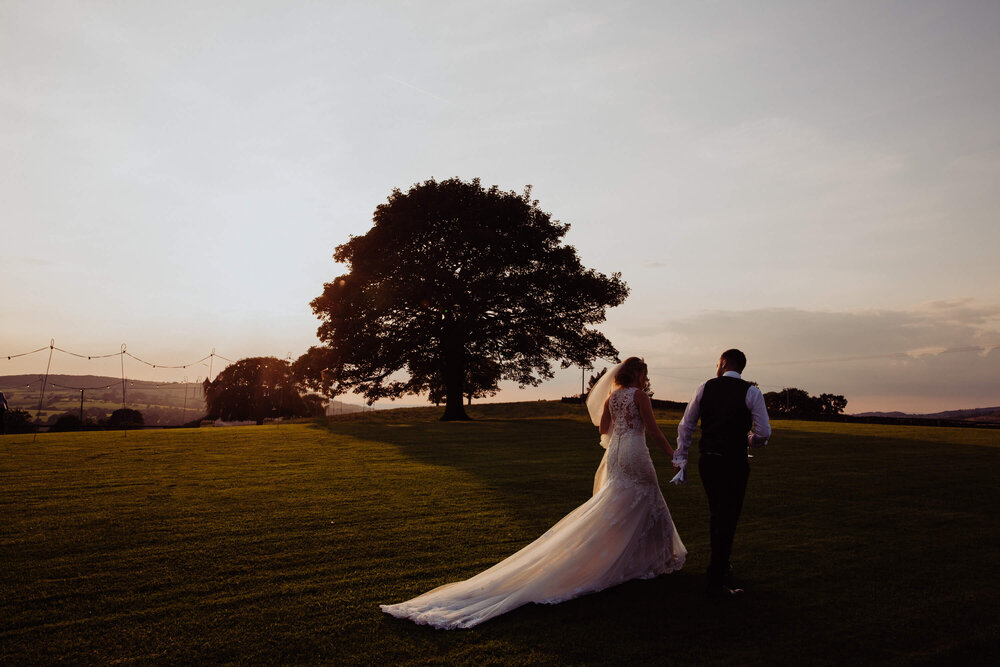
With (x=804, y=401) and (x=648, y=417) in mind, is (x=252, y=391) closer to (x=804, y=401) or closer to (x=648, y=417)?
(x=804, y=401)

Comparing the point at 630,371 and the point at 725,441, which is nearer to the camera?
the point at 725,441

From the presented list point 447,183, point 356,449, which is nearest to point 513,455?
point 356,449

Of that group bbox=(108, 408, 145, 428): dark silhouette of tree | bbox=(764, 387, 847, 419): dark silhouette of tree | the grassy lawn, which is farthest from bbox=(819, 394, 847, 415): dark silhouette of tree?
bbox=(108, 408, 145, 428): dark silhouette of tree

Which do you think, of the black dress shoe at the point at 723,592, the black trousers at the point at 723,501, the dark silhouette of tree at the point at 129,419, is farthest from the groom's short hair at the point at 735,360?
the dark silhouette of tree at the point at 129,419

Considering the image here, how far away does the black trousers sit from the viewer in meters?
7.06

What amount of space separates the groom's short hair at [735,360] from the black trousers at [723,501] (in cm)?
107

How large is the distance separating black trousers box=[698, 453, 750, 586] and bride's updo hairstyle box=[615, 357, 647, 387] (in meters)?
1.47

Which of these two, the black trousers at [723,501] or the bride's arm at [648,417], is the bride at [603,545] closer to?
the bride's arm at [648,417]

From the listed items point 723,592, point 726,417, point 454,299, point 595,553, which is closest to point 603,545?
point 595,553

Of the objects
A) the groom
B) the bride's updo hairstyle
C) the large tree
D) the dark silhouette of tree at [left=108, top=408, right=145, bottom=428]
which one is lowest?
the dark silhouette of tree at [left=108, top=408, right=145, bottom=428]

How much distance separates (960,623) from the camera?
630 centimetres

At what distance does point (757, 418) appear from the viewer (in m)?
7.01

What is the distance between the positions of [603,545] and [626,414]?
5.78 feet

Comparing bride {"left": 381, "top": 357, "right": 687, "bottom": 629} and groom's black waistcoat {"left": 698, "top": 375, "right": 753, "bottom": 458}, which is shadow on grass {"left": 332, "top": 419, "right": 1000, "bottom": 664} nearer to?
bride {"left": 381, "top": 357, "right": 687, "bottom": 629}
